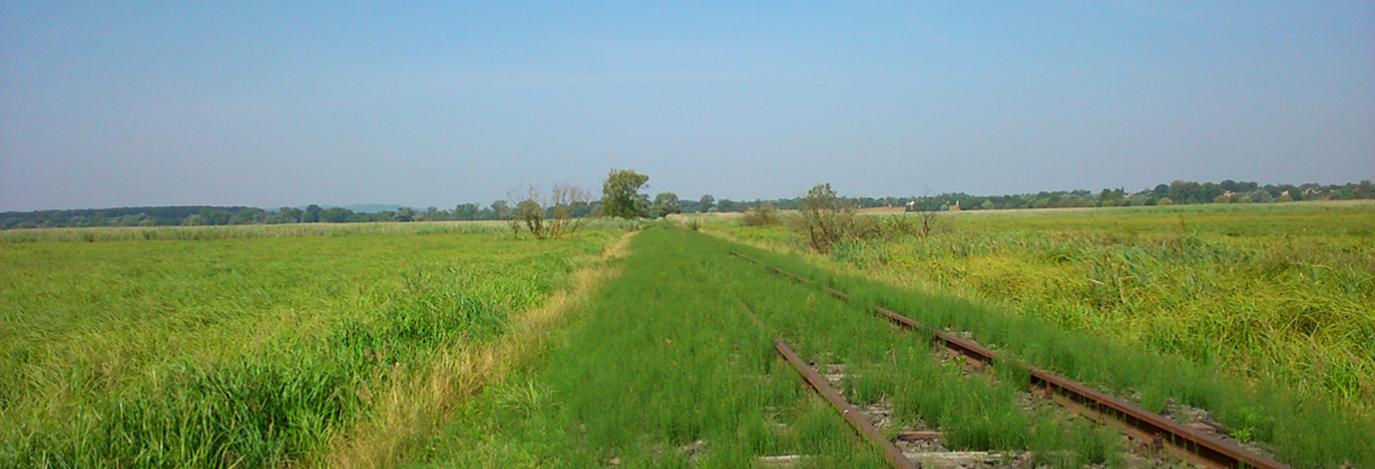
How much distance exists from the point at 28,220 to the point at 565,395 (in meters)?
104

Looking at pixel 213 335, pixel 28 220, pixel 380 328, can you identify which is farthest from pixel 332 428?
pixel 28 220

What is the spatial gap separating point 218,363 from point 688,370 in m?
4.79

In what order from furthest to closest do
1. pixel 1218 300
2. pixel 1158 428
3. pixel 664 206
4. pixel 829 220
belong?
pixel 664 206 < pixel 829 220 < pixel 1218 300 < pixel 1158 428

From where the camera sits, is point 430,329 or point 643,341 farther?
point 430,329

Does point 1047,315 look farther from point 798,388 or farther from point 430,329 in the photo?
point 430,329

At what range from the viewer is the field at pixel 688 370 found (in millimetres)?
4496

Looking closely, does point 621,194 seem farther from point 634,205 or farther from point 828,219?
point 828,219

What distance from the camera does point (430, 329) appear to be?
955 cm

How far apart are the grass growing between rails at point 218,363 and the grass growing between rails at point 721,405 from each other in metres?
1.28

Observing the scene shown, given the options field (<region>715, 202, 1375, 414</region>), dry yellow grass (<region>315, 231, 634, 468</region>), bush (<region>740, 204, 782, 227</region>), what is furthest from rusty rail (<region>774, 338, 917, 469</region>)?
bush (<region>740, 204, 782, 227</region>)

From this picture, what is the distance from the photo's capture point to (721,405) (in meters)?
5.12

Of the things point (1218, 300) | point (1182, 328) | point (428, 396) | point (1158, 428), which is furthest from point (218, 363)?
point (1218, 300)

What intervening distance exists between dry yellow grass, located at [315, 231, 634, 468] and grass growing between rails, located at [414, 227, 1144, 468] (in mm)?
279

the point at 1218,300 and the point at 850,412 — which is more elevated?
the point at 1218,300
